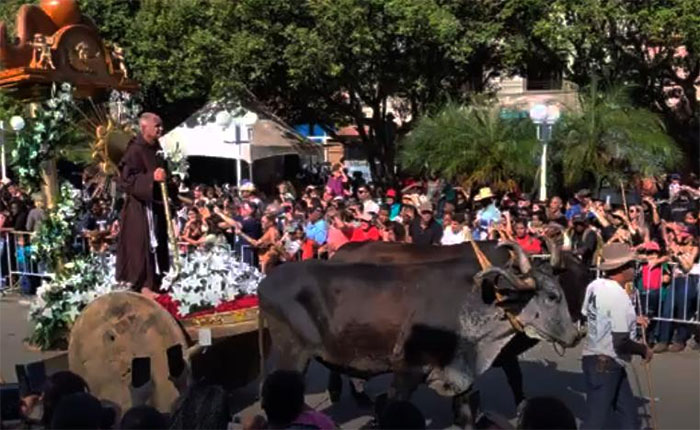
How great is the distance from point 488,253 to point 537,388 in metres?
2.50

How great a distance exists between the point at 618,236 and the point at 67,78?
6.43 meters

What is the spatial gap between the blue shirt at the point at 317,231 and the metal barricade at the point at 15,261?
4.52 metres

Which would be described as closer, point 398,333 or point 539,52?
point 398,333

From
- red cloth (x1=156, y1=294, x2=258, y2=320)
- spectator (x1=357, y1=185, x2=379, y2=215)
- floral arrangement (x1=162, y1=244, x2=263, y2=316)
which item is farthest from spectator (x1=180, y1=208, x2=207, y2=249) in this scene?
red cloth (x1=156, y1=294, x2=258, y2=320)

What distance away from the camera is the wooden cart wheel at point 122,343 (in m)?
7.36

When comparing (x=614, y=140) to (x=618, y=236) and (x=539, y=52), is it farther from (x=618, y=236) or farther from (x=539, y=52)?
(x=618, y=236)

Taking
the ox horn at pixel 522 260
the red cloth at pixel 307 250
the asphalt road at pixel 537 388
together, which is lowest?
the asphalt road at pixel 537 388

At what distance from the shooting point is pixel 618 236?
1177 cm

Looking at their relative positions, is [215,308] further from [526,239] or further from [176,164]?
[526,239]

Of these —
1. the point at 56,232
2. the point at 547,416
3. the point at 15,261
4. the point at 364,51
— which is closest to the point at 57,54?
the point at 56,232

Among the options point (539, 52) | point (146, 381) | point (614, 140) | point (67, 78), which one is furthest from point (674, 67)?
point (146, 381)

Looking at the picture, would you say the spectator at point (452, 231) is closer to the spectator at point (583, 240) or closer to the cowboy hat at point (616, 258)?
the spectator at point (583, 240)

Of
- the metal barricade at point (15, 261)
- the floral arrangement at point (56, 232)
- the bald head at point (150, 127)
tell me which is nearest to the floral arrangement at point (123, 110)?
the bald head at point (150, 127)

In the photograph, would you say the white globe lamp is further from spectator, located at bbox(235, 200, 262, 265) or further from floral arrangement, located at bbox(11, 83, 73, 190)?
spectator, located at bbox(235, 200, 262, 265)
